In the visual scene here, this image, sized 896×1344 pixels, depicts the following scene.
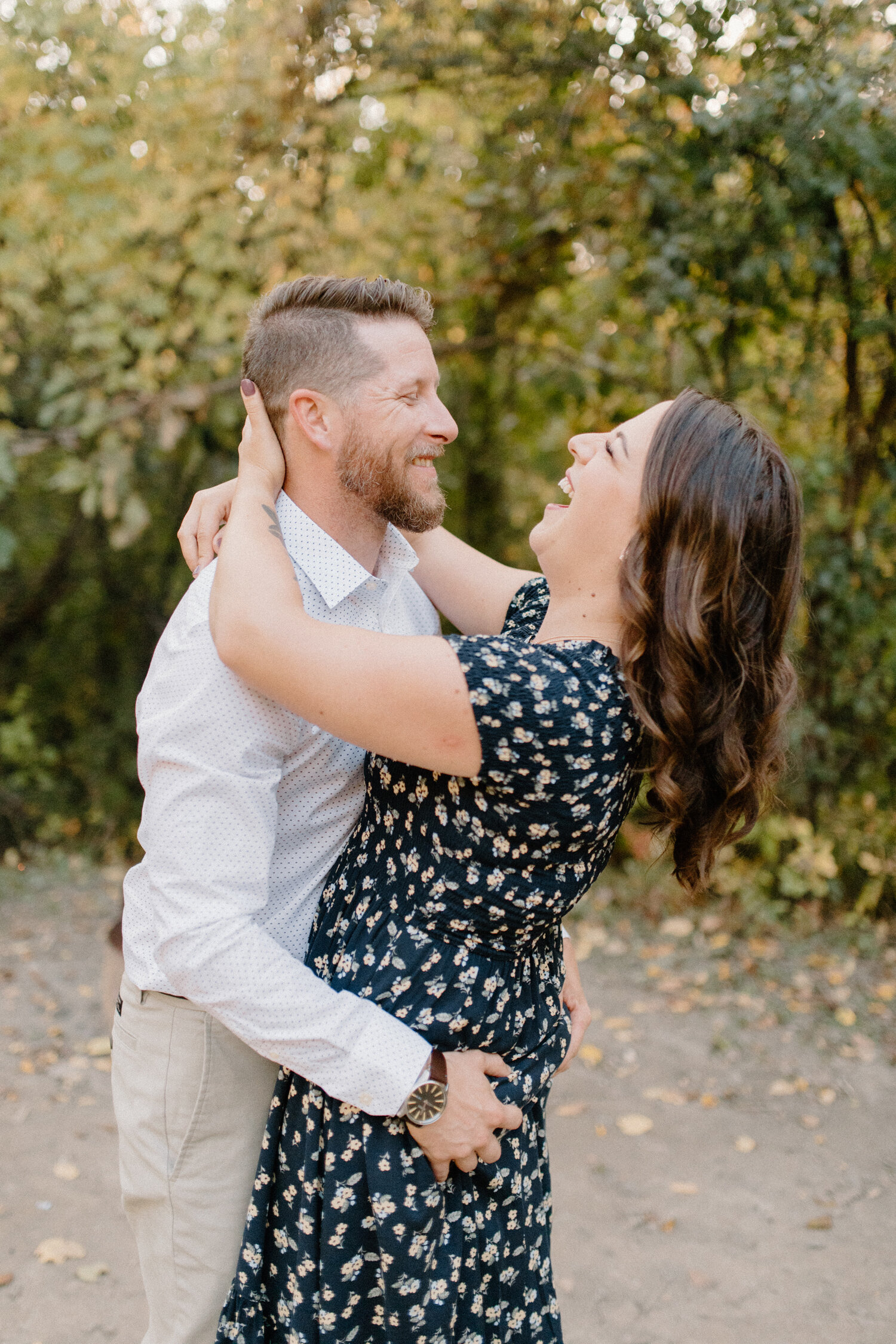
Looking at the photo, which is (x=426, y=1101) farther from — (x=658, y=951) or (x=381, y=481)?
(x=658, y=951)

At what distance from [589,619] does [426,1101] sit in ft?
2.59

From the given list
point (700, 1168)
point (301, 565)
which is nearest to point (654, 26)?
point (301, 565)

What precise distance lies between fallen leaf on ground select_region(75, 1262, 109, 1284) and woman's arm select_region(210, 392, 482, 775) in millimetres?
2355

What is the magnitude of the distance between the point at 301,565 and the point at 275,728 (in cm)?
32

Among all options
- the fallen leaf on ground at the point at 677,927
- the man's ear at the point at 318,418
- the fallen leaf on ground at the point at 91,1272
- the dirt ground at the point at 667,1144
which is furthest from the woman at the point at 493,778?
the fallen leaf on ground at the point at 677,927

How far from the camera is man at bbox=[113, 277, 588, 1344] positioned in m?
1.55

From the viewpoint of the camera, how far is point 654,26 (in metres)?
4.12

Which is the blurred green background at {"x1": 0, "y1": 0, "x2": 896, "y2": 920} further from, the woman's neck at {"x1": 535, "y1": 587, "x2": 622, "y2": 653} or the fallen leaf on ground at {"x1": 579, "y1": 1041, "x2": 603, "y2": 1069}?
the woman's neck at {"x1": 535, "y1": 587, "x2": 622, "y2": 653}

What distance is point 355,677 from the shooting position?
150cm

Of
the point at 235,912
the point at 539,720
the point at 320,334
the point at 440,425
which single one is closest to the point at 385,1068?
the point at 235,912

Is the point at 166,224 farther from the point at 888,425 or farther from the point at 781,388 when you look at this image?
the point at 888,425

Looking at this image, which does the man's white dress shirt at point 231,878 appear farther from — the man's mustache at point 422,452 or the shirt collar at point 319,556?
the man's mustache at point 422,452

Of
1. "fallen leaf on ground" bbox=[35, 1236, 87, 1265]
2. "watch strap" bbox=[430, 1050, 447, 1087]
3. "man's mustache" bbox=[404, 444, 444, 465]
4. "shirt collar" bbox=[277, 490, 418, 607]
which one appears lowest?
"fallen leaf on ground" bbox=[35, 1236, 87, 1265]

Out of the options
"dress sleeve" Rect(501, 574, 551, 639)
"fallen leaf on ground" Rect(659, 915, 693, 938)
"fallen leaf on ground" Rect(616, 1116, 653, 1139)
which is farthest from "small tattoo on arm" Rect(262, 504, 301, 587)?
"fallen leaf on ground" Rect(659, 915, 693, 938)
